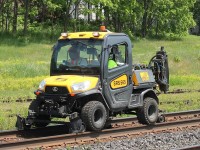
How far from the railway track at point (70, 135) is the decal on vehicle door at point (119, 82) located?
112 centimetres

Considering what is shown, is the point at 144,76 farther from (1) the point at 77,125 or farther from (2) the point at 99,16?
(2) the point at 99,16

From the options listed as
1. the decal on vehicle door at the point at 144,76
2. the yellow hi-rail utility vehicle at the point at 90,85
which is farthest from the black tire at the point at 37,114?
the decal on vehicle door at the point at 144,76

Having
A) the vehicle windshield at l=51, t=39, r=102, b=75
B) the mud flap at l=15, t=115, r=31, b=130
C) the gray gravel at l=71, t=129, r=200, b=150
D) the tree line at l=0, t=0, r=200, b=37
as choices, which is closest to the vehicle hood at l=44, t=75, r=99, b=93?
the vehicle windshield at l=51, t=39, r=102, b=75

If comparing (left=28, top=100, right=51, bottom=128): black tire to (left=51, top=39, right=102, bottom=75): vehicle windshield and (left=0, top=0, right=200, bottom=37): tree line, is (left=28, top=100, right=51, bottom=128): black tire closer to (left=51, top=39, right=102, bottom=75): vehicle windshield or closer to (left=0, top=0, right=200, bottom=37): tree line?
(left=51, top=39, right=102, bottom=75): vehicle windshield

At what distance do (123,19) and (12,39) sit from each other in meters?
18.4

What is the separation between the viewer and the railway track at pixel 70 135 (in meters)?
10.4

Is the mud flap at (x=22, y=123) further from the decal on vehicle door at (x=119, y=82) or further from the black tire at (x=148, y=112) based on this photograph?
the black tire at (x=148, y=112)

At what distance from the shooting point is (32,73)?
28641 mm

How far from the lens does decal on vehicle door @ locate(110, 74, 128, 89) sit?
11.9m

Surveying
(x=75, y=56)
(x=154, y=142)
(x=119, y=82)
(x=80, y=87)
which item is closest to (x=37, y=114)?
(x=80, y=87)

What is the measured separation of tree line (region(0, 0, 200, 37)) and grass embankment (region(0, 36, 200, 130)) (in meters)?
5.99

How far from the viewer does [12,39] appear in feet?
149

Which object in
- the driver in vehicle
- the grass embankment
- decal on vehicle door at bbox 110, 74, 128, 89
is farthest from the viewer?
the grass embankment

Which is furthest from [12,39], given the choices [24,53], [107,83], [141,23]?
[107,83]
